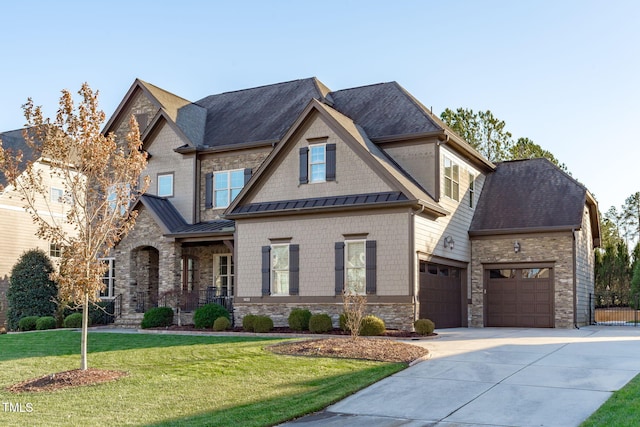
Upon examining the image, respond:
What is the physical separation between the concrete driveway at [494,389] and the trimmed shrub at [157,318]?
11.3 meters

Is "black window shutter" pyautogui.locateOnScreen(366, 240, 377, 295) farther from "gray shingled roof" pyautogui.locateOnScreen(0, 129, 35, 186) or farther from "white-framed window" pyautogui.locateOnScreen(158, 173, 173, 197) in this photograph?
"gray shingled roof" pyautogui.locateOnScreen(0, 129, 35, 186)

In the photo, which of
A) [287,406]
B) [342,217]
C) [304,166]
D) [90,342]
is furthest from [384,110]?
[287,406]

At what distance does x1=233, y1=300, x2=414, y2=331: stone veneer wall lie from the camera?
20.4m

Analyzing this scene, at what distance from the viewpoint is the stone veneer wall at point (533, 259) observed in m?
24.6

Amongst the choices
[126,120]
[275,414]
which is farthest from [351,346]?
[126,120]

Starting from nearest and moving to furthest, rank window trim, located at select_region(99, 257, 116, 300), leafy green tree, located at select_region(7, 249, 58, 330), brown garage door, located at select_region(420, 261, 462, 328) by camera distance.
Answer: brown garage door, located at select_region(420, 261, 462, 328), leafy green tree, located at select_region(7, 249, 58, 330), window trim, located at select_region(99, 257, 116, 300)

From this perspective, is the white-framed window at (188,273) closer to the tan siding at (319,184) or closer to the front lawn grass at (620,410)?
the tan siding at (319,184)

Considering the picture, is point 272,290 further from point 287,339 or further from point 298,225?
point 287,339

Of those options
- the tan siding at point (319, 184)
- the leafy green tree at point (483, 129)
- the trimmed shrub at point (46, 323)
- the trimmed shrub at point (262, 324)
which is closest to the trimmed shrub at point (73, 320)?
the trimmed shrub at point (46, 323)

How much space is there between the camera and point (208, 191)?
1074 inches

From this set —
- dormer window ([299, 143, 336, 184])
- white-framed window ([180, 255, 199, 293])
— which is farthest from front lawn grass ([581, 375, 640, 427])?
white-framed window ([180, 255, 199, 293])

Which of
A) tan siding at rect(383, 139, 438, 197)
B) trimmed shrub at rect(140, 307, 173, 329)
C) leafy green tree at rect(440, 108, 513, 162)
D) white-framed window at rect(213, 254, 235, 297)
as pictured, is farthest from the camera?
leafy green tree at rect(440, 108, 513, 162)

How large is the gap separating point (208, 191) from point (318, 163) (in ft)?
21.1

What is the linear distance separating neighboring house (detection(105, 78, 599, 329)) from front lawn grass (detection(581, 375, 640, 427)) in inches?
407
